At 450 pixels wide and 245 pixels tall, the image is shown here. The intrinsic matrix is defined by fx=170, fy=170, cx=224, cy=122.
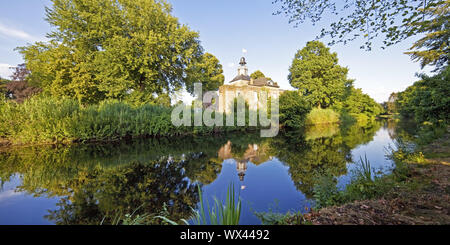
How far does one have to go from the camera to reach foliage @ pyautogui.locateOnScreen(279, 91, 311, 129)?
20.8 metres

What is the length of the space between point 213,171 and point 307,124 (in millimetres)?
22781

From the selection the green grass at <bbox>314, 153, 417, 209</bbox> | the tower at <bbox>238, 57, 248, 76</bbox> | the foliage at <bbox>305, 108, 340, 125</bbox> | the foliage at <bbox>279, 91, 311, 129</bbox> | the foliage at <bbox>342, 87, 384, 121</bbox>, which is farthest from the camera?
the tower at <bbox>238, 57, 248, 76</bbox>

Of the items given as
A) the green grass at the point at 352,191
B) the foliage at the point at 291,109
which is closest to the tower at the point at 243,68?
the foliage at the point at 291,109

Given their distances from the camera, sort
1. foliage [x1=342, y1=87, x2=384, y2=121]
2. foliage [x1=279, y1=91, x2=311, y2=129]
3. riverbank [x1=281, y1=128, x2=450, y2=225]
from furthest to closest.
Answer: foliage [x1=342, y1=87, x2=384, y2=121] → foliage [x1=279, y1=91, x2=311, y2=129] → riverbank [x1=281, y1=128, x2=450, y2=225]

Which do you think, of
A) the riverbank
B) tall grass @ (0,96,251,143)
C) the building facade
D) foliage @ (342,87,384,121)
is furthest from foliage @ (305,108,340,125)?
the riverbank

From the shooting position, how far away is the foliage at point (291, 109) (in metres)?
20.8

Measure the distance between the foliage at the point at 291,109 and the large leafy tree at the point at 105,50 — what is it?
13342 millimetres

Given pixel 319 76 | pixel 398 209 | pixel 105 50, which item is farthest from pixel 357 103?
pixel 105 50

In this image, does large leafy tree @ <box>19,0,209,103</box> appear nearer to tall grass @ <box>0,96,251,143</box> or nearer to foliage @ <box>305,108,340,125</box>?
tall grass @ <box>0,96,251,143</box>

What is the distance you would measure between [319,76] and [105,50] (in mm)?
→ 29882

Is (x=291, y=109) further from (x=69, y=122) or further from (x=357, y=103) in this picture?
(x=357, y=103)

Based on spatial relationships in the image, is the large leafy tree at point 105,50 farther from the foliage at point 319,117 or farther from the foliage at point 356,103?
the foliage at point 356,103

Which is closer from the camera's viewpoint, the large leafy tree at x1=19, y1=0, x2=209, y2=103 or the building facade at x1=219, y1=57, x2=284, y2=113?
the large leafy tree at x1=19, y1=0, x2=209, y2=103

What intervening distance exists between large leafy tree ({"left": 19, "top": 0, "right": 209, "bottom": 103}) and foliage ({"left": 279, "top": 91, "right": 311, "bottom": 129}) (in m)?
13.3
